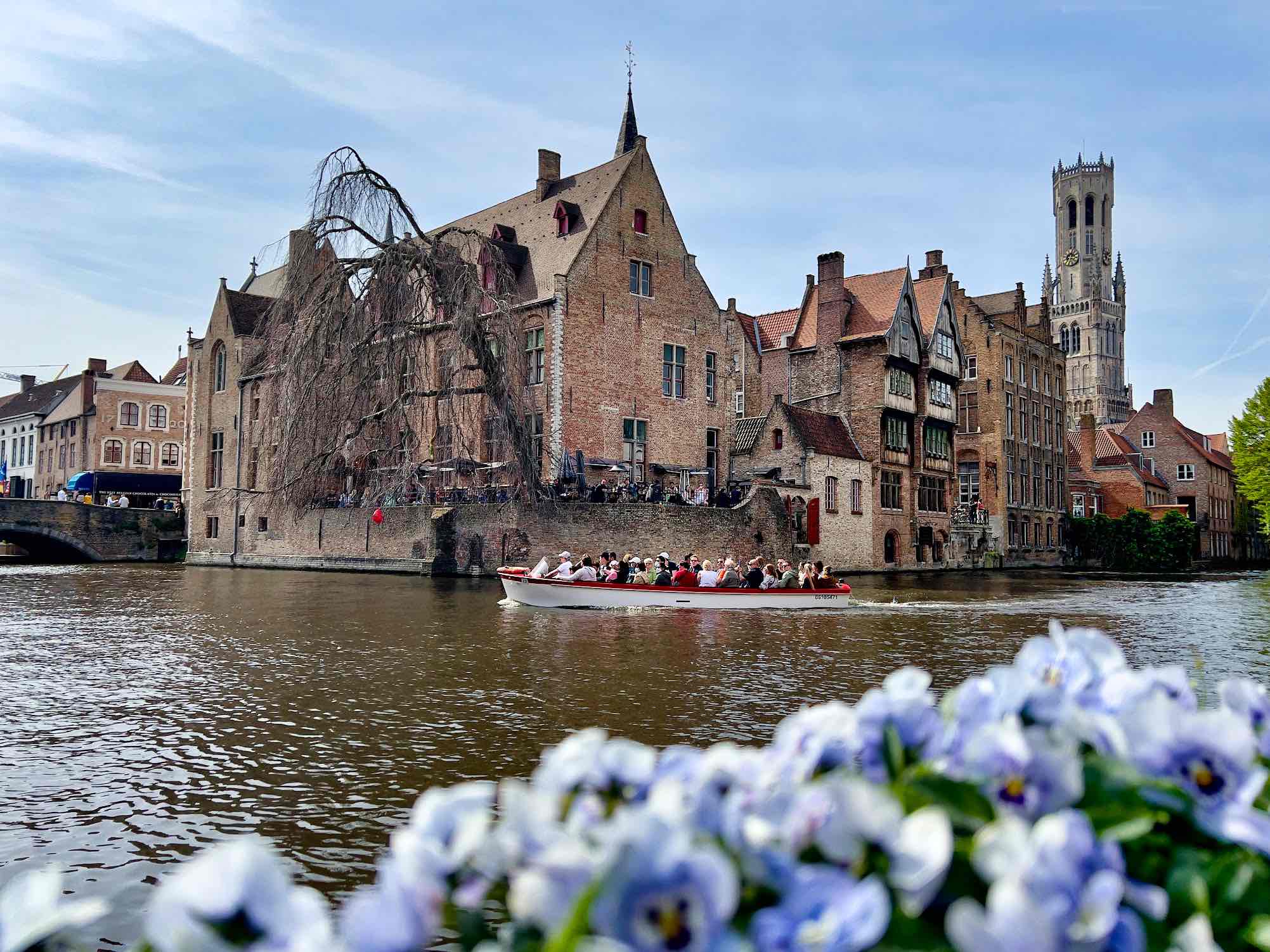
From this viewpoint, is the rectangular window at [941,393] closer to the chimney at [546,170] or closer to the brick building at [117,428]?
the chimney at [546,170]

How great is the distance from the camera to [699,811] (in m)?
1.35

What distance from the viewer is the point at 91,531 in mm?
43250

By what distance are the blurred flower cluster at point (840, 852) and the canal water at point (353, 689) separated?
1824 millimetres

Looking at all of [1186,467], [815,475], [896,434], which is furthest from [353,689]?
[1186,467]

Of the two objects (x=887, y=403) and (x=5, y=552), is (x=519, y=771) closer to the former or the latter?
(x=887, y=403)

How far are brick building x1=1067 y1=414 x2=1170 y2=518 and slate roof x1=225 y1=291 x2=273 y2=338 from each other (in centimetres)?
4468

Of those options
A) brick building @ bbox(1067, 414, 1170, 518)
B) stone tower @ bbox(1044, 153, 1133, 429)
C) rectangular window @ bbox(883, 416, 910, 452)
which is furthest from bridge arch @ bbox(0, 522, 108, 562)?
stone tower @ bbox(1044, 153, 1133, 429)

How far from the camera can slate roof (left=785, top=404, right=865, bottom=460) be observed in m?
37.6

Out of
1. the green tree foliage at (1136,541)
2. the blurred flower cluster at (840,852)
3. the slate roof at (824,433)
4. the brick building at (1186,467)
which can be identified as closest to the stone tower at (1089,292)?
the brick building at (1186,467)

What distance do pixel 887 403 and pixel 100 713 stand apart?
35231 mm

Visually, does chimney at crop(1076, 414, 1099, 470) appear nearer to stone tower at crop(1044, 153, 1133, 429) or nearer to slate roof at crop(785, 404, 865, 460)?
slate roof at crop(785, 404, 865, 460)

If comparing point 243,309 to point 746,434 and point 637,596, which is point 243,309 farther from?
point 637,596

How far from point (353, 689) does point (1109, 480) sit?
6063 centimetres

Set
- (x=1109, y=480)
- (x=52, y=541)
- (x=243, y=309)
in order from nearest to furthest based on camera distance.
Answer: (x=52, y=541), (x=243, y=309), (x=1109, y=480)
